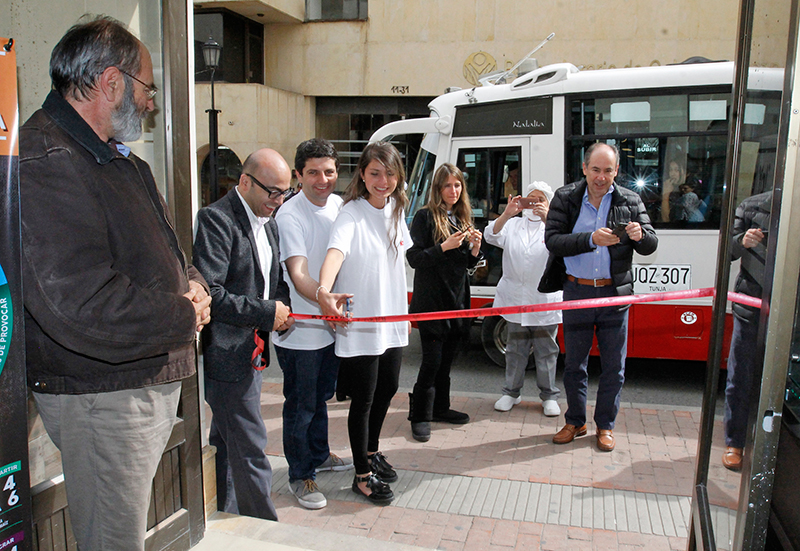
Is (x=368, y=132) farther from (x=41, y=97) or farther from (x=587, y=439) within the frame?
(x=41, y=97)

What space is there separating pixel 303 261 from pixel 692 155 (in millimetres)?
4102

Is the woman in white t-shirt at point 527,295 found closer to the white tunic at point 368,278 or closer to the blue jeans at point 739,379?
the white tunic at point 368,278

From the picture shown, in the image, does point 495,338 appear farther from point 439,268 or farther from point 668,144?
point 668,144

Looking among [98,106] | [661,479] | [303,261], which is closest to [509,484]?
[661,479]

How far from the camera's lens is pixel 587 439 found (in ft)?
15.1

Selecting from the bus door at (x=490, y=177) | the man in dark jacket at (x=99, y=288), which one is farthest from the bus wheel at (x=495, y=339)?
the man in dark jacket at (x=99, y=288)

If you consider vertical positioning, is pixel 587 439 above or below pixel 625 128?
below

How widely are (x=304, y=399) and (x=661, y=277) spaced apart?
3726 millimetres

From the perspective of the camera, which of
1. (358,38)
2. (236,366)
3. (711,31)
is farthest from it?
(358,38)

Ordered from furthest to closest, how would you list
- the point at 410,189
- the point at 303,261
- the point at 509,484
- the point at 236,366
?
the point at 410,189, the point at 509,484, the point at 303,261, the point at 236,366

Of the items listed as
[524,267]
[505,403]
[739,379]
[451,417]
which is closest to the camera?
A: [739,379]

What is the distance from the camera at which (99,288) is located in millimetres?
1808

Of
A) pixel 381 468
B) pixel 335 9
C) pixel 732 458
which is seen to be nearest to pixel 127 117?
pixel 732 458

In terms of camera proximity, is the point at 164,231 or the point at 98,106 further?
the point at 164,231
